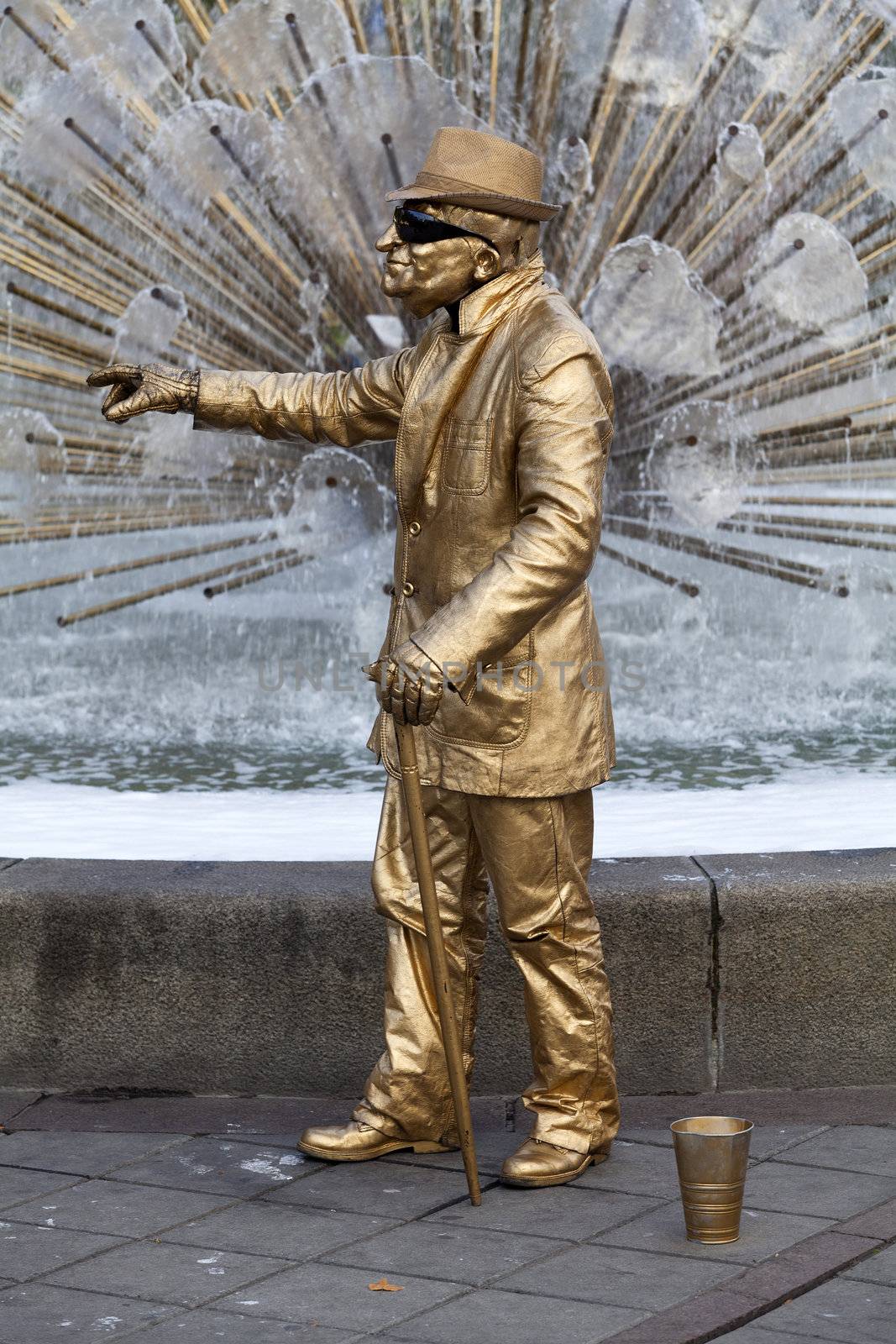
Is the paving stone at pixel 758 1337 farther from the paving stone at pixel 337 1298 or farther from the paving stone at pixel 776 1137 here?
the paving stone at pixel 776 1137

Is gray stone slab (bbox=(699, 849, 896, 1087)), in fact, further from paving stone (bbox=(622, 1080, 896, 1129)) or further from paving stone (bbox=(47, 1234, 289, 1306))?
paving stone (bbox=(47, 1234, 289, 1306))

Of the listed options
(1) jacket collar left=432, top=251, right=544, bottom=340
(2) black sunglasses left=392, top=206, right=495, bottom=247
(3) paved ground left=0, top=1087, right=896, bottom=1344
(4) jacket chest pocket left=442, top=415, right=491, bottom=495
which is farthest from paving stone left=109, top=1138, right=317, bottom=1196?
(2) black sunglasses left=392, top=206, right=495, bottom=247

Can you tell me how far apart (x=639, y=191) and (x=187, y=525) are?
5.92 feet

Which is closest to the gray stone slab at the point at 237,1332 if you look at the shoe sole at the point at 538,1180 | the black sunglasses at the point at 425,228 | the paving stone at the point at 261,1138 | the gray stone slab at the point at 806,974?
the shoe sole at the point at 538,1180

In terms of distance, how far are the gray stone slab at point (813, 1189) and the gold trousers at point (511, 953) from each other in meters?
0.26

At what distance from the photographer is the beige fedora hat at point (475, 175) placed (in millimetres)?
2969

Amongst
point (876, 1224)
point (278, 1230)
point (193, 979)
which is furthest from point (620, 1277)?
point (193, 979)

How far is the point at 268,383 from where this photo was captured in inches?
131

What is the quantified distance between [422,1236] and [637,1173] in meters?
0.43

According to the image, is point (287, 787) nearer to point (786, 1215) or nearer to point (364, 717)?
point (364, 717)

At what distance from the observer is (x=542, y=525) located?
113 inches

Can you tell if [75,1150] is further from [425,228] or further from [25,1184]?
[425,228]

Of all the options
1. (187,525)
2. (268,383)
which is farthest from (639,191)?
(268,383)

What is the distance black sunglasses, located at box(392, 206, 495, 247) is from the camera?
3.01 meters
